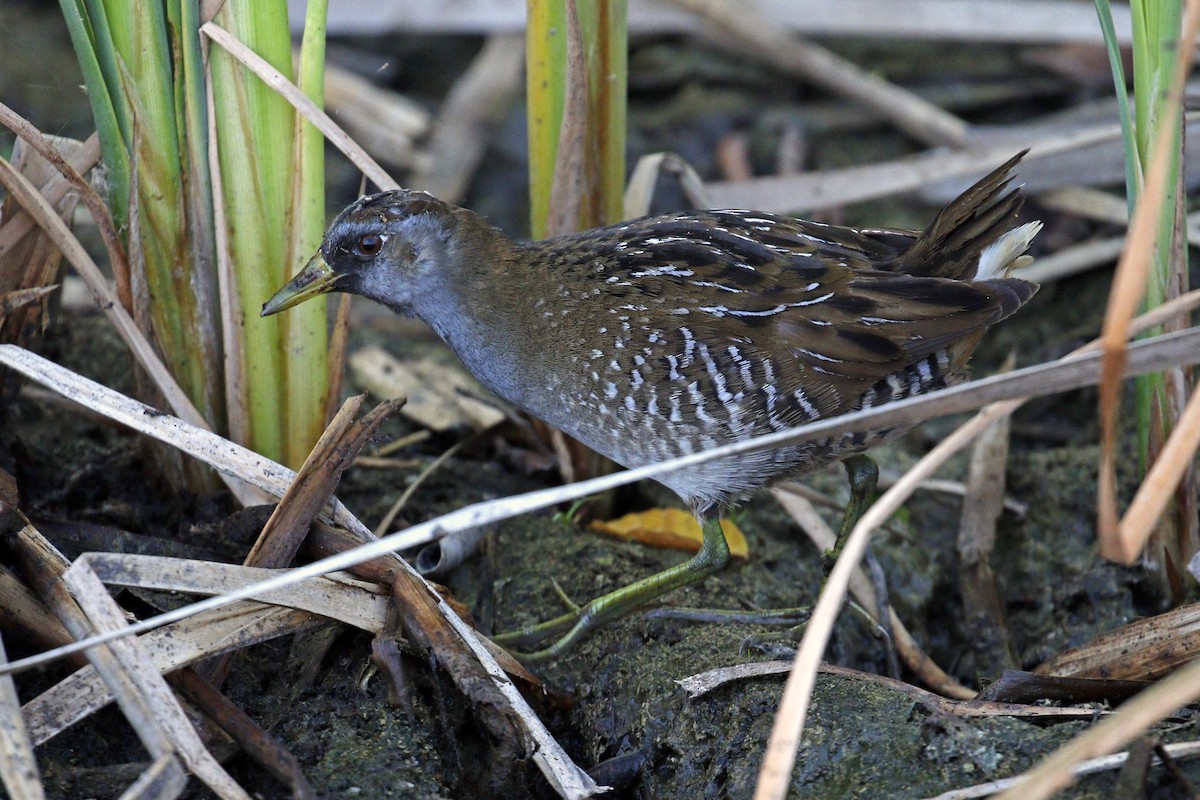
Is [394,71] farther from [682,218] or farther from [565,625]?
[565,625]

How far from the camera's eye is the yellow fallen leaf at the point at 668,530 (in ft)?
9.30

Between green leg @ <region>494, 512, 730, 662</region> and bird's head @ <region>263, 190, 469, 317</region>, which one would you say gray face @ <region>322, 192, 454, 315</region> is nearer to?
bird's head @ <region>263, 190, 469, 317</region>

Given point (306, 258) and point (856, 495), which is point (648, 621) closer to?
point (856, 495)

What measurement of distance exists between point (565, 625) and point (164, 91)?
1303mm

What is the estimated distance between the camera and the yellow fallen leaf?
2.83 m

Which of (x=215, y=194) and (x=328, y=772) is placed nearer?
(x=328, y=772)

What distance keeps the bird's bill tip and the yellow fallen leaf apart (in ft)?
2.88

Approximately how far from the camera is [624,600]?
247 cm

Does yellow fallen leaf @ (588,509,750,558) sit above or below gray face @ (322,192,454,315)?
below

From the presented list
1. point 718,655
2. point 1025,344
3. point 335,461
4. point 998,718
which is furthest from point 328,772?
point 1025,344

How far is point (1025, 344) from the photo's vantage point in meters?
3.58

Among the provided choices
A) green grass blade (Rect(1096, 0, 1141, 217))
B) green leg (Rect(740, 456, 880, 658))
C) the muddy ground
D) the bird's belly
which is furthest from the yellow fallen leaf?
green grass blade (Rect(1096, 0, 1141, 217))

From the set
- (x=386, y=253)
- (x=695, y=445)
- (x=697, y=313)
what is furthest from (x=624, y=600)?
(x=386, y=253)

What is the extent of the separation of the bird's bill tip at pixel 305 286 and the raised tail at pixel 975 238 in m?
1.13
